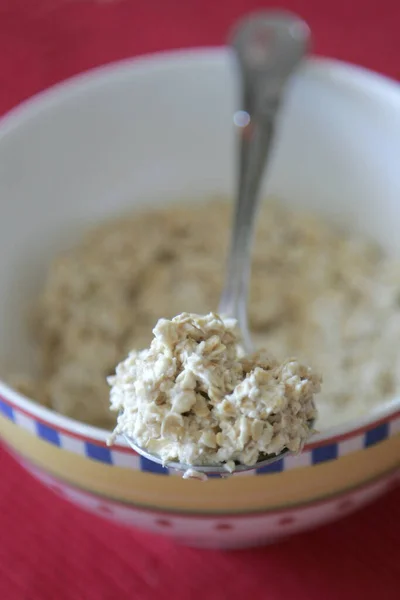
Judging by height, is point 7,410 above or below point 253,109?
below


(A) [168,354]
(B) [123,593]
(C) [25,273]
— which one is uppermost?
(A) [168,354]

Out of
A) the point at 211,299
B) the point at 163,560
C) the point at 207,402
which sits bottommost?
the point at 163,560

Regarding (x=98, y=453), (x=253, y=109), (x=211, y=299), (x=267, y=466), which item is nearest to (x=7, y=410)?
(x=98, y=453)

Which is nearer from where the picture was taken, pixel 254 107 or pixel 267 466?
pixel 267 466

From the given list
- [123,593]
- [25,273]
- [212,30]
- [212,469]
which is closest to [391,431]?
[212,469]

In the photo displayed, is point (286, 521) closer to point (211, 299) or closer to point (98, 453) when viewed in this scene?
point (98, 453)

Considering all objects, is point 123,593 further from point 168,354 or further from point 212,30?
point 212,30
